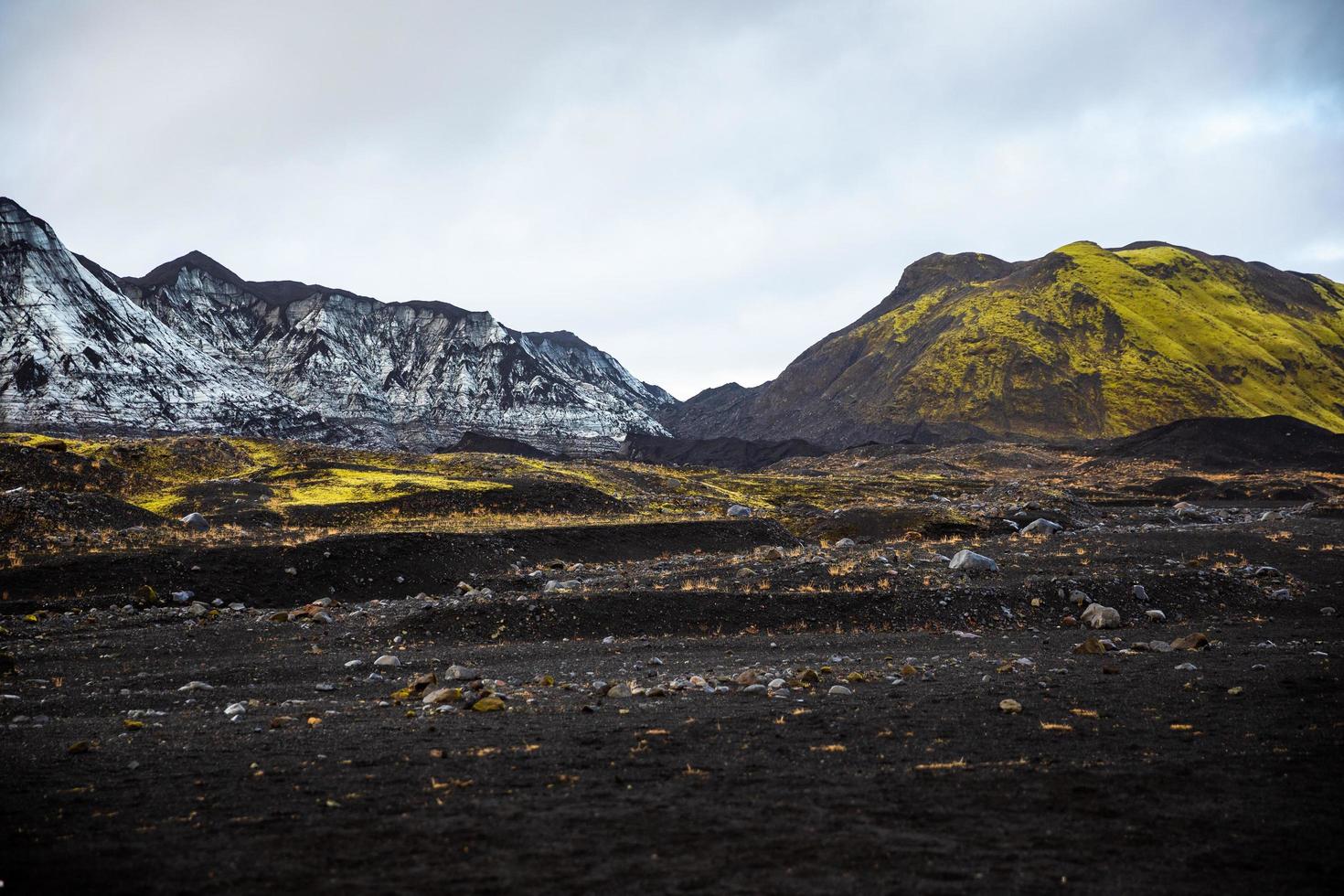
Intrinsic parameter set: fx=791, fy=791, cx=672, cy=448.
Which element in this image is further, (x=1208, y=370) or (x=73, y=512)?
(x=1208, y=370)

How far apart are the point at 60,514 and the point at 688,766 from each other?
34.6 m

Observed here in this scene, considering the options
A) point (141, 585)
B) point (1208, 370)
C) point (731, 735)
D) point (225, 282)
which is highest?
point (225, 282)

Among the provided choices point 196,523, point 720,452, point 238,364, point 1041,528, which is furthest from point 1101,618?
point 238,364

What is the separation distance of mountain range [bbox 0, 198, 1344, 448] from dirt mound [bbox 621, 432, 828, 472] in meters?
3.12

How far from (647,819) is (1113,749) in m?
5.17

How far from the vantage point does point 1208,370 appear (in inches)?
6373

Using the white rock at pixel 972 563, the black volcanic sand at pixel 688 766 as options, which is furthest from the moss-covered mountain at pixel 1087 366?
the black volcanic sand at pixel 688 766

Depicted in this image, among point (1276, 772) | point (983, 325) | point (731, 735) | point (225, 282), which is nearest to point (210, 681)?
point (731, 735)

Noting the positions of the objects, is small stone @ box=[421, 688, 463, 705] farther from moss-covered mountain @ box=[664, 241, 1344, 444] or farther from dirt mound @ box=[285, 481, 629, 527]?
moss-covered mountain @ box=[664, 241, 1344, 444]

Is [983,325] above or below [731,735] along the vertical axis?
above

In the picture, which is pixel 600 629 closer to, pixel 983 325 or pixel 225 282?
pixel 983 325

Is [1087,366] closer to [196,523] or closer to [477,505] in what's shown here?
[477,505]

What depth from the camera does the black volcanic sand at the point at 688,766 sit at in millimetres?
5633

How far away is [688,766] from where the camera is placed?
317 inches
